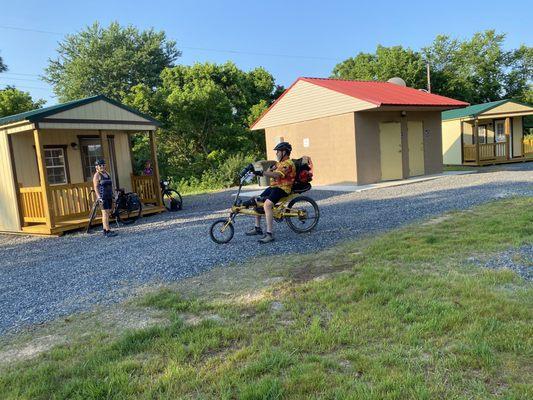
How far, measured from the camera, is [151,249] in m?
6.95

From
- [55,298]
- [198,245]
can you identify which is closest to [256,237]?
A: [198,245]

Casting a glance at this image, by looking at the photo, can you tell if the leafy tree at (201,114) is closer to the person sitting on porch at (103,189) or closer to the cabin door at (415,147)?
the cabin door at (415,147)

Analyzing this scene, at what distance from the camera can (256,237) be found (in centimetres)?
713

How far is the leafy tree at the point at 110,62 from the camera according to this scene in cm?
3572

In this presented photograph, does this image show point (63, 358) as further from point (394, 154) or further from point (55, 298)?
point (394, 154)

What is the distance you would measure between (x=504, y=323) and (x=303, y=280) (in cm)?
196

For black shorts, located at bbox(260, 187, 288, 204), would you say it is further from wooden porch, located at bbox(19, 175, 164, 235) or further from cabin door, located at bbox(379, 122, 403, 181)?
cabin door, located at bbox(379, 122, 403, 181)

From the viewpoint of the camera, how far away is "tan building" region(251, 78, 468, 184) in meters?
15.0

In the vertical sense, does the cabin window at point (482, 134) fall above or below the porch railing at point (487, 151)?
above

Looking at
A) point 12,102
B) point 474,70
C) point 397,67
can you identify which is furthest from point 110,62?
point 474,70

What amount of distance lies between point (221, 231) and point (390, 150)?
1072 centimetres

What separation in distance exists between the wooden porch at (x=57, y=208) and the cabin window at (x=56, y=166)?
147 centimetres

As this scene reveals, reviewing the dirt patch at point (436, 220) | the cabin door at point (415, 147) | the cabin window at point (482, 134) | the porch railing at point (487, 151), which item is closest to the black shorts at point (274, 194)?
the dirt patch at point (436, 220)

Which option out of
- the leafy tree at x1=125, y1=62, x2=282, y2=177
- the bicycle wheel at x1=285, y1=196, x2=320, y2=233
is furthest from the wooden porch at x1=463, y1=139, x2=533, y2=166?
the bicycle wheel at x1=285, y1=196, x2=320, y2=233
